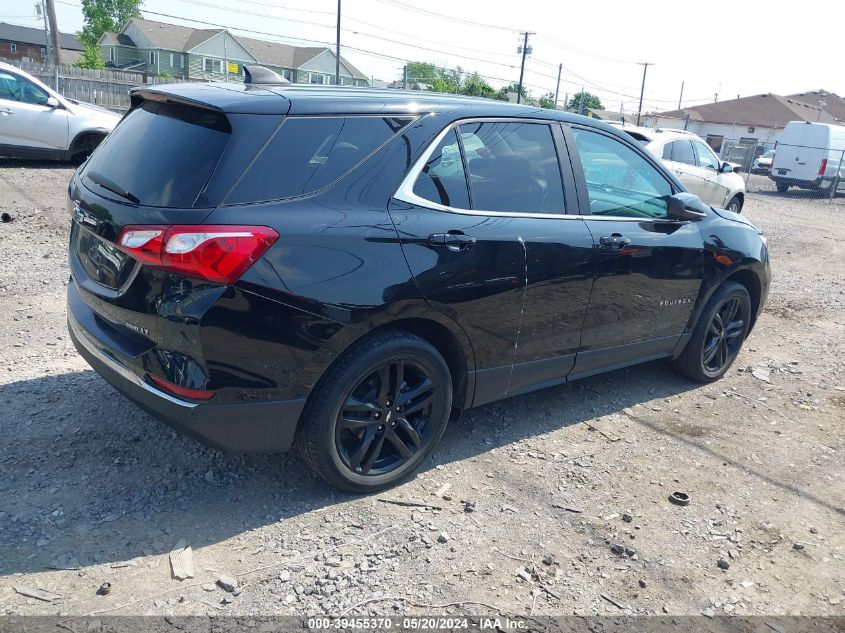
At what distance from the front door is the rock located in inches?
93.2

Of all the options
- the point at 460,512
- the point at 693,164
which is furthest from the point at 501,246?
the point at 693,164

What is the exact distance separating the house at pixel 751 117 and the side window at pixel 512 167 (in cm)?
6300

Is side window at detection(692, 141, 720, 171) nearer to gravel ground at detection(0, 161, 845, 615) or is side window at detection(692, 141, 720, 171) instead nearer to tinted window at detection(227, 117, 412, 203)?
gravel ground at detection(0, 161, 845, 615)

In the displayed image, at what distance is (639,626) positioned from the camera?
2807 millimetres

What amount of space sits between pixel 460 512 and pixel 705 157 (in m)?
11.1

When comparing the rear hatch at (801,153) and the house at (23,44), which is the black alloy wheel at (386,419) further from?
the house at (23,44)

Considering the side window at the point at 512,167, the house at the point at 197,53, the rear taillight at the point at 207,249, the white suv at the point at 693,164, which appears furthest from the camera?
the house at the point at 197,53

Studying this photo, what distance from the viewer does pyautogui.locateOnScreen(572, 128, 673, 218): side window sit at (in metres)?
4.24

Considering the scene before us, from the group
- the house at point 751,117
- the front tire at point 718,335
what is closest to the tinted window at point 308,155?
the front tire at point 718,335

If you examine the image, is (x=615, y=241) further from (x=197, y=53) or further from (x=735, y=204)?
(x=197, y=53)

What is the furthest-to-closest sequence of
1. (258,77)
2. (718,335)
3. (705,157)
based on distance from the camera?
(705,157) < (718,335) < (258,77)

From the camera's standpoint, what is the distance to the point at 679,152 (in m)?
12.0

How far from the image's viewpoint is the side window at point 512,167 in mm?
3650

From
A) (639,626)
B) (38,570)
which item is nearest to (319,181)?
(38,570)
